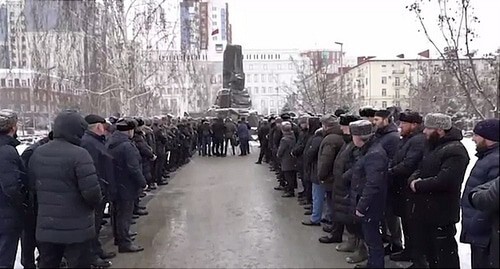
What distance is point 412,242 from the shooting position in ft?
21.7

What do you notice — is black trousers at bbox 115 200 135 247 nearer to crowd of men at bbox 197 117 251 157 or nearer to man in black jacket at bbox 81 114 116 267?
man in black jacket at bbox 81 114 116 267

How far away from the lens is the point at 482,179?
17.4 ft

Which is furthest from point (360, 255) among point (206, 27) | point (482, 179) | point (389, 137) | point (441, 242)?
point (206, 27)

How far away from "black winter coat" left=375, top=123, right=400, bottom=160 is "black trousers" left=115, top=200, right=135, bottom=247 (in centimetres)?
357

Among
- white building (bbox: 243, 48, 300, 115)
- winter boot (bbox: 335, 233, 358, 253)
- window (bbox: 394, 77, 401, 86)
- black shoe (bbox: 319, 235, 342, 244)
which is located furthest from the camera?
white building (bbox: 243, 48, 300, 115)

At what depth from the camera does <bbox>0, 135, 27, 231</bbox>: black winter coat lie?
619 centimetres

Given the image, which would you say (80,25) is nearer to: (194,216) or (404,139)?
(194,216)

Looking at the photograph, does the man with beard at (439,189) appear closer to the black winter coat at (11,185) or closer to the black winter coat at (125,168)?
the black winter coat at (125,168)

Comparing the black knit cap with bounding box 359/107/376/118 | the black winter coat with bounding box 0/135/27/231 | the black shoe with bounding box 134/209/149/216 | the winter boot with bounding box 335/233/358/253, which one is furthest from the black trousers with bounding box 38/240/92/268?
the black shoe with bounding box 134/209/149/216

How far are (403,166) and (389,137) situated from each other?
0.45m

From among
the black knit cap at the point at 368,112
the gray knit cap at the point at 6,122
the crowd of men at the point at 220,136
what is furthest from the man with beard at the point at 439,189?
the crowd of men at the point at 220,136

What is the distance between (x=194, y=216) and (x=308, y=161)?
238cm

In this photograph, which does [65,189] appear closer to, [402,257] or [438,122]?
[438,122]

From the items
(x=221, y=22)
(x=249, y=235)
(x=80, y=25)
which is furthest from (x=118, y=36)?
(x=221, y=22)
